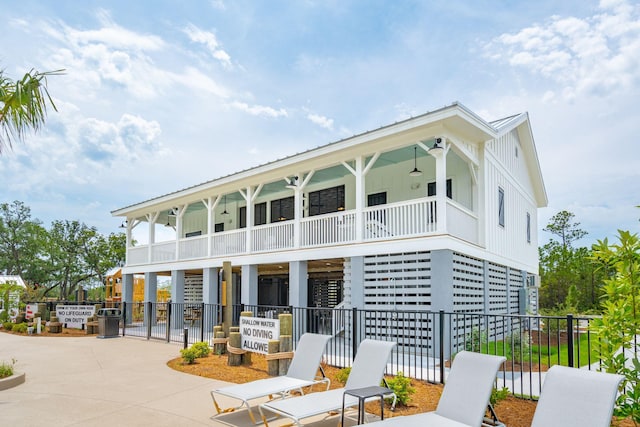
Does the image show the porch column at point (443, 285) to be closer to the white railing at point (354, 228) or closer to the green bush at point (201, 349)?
the white railing at point (354, 228)

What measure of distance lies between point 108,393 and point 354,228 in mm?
7969

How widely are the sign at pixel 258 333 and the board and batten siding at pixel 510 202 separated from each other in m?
7.97

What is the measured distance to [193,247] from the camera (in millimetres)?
20391

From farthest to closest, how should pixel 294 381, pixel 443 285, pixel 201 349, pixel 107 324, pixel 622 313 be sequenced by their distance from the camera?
pixel 107 324, pixel 443 285, pixel 201 349, pixel 294 381, pixel 622 313

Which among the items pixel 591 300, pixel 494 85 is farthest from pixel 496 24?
pixel 591 300

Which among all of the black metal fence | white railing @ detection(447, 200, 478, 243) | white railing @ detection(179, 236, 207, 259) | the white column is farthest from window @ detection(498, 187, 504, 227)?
white railing @ detection(179, 236, 207, 259)

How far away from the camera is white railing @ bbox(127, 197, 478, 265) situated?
12.6m

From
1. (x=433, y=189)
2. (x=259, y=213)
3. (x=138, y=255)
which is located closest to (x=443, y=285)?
(x=433, y=189)

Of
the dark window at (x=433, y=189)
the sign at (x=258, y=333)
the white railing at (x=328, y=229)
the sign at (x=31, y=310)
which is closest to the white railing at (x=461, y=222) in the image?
A: the dark window at (x=433, y=189)

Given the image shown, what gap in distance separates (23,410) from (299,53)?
18093 mm

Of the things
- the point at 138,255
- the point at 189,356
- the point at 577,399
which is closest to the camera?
the point at 577,399

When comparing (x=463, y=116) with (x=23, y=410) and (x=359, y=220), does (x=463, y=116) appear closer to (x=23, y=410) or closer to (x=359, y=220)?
(x=359, y=220)

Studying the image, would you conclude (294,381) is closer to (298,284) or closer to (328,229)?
(328,229)

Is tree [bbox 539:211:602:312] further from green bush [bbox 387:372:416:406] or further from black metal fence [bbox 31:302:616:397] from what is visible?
green bush [bbox 387:372:416:406]
